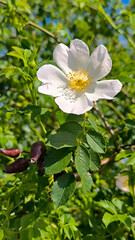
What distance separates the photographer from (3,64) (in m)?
2.04

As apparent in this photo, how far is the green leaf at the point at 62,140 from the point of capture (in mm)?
885

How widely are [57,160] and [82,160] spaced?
0.07 meters

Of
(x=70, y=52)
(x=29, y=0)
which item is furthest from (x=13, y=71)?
(x=29, y=0)

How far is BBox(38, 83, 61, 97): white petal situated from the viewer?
956mm

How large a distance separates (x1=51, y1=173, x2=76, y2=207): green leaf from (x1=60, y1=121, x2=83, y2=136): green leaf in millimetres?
132

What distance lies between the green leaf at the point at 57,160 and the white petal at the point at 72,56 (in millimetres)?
320

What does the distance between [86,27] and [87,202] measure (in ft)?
5.61

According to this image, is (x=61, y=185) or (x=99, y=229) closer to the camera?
(x=61, y=185)

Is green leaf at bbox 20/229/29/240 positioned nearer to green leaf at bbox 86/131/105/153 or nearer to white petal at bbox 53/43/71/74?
green leaf at bbox 86/131/105/153

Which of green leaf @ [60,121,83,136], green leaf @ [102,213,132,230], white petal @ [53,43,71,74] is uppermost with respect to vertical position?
white petal @ [53,43,71,74]

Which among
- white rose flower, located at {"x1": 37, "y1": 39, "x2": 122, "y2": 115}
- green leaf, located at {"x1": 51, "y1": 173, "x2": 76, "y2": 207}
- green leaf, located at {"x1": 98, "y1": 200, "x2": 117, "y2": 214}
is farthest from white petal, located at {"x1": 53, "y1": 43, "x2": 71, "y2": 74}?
green leaf, located at {"x1": 98, "y1": 200, "x2": 117, "y2": 214}

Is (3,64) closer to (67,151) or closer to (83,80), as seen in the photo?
(83,80)

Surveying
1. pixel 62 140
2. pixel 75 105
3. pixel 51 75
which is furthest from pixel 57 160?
pixel 51 75

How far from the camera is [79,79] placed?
3.50 ft
